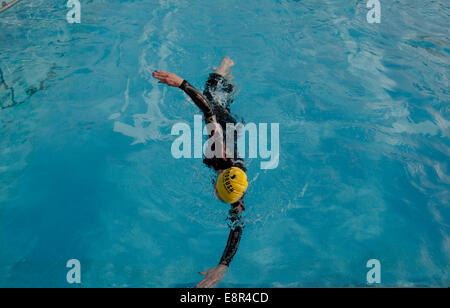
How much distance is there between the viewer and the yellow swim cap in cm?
406

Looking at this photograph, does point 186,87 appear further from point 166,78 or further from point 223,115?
point 223,115

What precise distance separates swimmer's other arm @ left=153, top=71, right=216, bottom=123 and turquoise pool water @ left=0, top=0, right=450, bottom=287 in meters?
1.37

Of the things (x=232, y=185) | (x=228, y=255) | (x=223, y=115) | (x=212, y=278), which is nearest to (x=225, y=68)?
(x=223, y=115)

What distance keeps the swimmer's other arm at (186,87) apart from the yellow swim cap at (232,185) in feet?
2.74

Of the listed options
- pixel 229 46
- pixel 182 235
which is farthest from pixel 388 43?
pixel 182 235

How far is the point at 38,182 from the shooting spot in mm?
5406

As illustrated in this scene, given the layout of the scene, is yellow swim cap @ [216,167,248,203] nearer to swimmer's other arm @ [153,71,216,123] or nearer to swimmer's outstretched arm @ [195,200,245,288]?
swimmer's outstretched arm @ [195,200,245,288]

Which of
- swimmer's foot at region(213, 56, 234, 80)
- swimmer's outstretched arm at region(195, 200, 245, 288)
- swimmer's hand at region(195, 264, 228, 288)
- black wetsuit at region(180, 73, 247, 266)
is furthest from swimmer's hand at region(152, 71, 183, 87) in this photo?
swimmer's foot at region(213, 56, 234, 80)

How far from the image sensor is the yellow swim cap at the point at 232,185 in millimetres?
4059

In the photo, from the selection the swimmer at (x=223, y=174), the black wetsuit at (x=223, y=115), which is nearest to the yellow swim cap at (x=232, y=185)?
the swimmer at (x=223, y=174)

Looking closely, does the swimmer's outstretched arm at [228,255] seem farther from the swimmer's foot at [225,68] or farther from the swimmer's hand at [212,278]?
the swimmer's foot at [225,68]

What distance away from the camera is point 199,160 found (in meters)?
5.77
